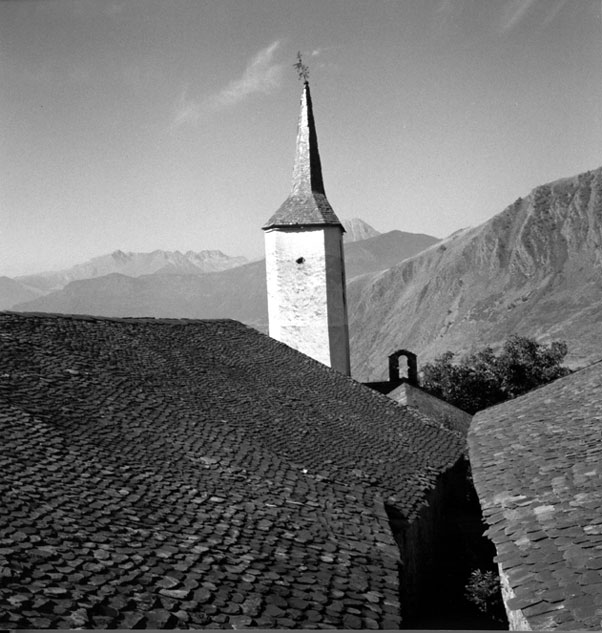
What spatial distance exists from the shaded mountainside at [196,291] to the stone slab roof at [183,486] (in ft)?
356

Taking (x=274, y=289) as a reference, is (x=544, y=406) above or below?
below

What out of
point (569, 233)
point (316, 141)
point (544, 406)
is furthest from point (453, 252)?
point (544, 406)

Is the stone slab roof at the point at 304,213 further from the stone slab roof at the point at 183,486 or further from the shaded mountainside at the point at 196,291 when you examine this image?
the shaded mountainside at the point at 196,291

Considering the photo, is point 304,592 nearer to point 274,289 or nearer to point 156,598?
point 156,598

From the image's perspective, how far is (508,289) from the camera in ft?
236

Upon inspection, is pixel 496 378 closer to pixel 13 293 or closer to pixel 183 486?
pixel 183 486

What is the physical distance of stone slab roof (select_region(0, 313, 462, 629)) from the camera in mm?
6141

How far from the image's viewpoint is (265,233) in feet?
83.6

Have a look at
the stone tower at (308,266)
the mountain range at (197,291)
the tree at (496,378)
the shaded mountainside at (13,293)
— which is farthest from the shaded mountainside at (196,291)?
the stone tower at (308,266)

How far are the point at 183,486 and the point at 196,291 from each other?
142263mm

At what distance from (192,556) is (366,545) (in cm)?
241

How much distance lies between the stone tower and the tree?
28.6ft

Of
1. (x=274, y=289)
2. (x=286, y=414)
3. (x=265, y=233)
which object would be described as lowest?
(x=286, y=414)

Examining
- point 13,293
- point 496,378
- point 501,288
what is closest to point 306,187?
point 496,378
